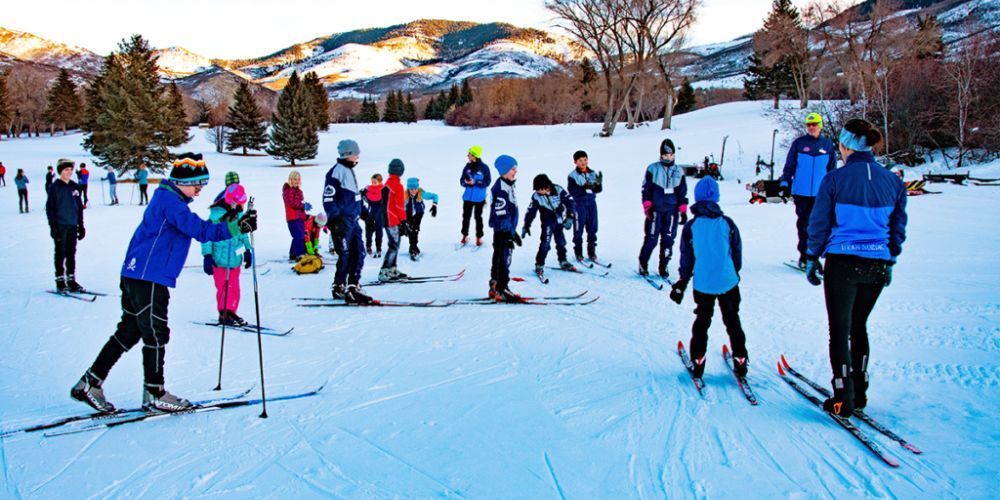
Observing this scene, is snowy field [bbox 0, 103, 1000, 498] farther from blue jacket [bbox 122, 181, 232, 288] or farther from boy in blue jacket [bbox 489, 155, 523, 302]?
blue jacket [bbox 122, 181, 232, 288]

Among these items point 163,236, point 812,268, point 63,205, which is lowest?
point 812,268

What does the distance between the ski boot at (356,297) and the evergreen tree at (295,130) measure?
3880 centimetres

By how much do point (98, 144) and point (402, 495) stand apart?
137 feet

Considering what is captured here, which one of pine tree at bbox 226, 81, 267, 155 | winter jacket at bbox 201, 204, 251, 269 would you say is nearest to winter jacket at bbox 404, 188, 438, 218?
winter jacket at bbox 201, 204, 251, 269

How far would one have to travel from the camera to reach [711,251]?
420 centimetres

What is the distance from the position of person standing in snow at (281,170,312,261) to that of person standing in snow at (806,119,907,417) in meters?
7.75

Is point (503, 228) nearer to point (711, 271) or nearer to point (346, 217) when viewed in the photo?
point (346, 217)

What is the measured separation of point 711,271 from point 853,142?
49.4 inches

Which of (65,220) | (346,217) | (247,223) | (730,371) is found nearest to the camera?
(247,223)

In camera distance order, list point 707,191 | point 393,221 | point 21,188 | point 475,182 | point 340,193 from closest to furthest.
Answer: point 707,191 < point 340,193 < point 393,221 < point 475,182 < point 21,188

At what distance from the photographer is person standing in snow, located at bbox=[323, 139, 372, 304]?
684 cm

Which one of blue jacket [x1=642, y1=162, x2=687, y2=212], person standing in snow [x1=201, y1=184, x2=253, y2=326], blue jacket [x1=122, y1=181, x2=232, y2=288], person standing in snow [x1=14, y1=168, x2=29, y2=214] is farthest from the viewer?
person standing in snow [x1=14, y1=168, x2=29, y2=214]

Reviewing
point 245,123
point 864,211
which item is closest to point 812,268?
point 864,211

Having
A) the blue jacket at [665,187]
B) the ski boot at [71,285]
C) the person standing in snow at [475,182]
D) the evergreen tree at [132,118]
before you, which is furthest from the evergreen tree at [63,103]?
the blue jacket at [665,187]
